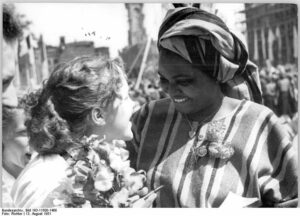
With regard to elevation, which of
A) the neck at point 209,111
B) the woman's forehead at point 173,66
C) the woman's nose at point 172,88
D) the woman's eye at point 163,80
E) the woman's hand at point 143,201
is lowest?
the woman's hand at point 143,201

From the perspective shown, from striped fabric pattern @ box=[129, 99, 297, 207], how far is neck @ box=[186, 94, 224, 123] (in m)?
0.05

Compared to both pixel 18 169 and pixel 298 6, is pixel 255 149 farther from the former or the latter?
pixel 18 169

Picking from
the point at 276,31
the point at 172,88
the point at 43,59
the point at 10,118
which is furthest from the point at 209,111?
the point at 10,118

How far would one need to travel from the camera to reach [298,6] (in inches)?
120

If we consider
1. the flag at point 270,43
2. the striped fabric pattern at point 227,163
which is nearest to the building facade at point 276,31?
the flag at point 270,43

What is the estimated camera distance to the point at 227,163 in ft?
9.50

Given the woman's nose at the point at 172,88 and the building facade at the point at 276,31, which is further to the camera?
the building facade at the point at 276,31

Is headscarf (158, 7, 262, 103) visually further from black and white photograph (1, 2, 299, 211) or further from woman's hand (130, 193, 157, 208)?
woman's hand (130, 193, 157, 208)

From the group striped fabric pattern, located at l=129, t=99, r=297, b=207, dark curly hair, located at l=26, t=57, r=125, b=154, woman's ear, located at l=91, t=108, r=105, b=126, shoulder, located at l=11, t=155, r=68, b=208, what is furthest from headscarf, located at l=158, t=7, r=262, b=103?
shoulder, located at l=11, t=155, r=68, b=208

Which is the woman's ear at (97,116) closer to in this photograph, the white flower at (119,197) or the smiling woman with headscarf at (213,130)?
the smiling woman with headscarf at (213,130)

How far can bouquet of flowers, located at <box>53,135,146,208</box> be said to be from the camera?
9.45 feet

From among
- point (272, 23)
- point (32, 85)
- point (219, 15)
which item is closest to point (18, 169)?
point (32, 85)

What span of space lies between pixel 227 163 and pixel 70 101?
101 cm

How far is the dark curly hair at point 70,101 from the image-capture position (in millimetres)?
2875
